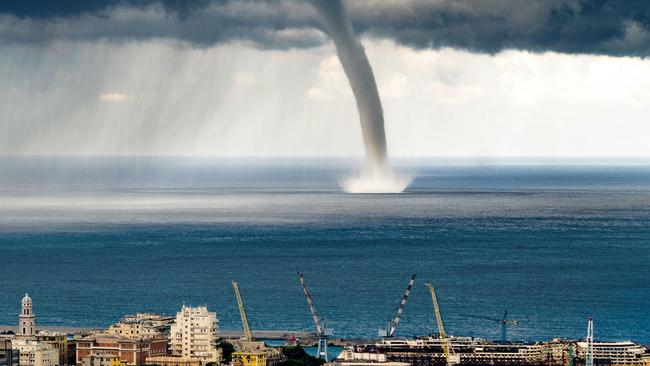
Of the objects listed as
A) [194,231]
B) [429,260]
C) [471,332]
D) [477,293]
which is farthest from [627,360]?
[194,231]

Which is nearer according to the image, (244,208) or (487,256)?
(487,256)

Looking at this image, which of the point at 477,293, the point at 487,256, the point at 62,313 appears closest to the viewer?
the point at 62,313

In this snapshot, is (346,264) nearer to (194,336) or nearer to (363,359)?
(194,336)

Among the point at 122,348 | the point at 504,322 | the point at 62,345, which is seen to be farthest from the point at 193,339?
the point at 504,322

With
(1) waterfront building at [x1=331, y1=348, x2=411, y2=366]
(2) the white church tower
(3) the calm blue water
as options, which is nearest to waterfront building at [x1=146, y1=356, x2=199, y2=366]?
(1) waterfront building at [x1=331, y1=348, x2=411, y2=366]

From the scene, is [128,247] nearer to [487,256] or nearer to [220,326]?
[487,256]

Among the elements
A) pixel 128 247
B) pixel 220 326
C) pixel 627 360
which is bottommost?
pixel 627 360

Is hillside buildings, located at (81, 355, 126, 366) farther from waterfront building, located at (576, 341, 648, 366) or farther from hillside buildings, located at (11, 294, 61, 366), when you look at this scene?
waterfront building, located at (576, 341, 648, 366)

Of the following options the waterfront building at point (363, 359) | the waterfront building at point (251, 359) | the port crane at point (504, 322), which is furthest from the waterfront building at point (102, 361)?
the port crane at point (504, 322)
